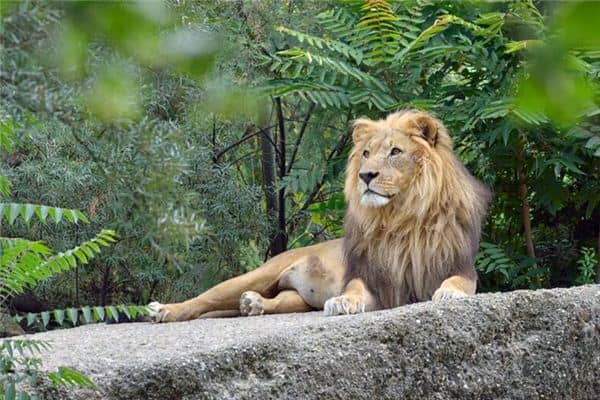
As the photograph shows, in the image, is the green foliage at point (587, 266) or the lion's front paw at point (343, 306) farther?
the green foliage at point (587, 266)

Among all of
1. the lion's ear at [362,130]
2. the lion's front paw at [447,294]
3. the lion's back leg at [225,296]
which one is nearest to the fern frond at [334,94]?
the lion's ear at [362,130]

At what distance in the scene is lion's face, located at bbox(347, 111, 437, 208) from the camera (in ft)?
15.9

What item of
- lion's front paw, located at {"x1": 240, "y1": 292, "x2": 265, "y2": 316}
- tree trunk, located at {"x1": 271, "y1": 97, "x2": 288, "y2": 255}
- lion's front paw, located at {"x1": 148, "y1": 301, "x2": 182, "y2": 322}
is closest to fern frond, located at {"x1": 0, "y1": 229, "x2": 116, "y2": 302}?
lion's front paw, located at {"x1": 148, "y1": 301, "x2": 182, "y2": 322}

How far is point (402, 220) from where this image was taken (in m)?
4.93

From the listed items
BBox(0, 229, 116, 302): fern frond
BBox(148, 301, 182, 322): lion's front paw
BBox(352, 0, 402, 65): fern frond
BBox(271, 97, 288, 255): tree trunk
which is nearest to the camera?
BBox(0, 229, 116, 302): fern frond

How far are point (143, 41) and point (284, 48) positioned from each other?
6.19 meters

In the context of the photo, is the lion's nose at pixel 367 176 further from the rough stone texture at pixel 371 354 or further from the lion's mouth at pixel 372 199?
the rough stone texture at pixel 371 354

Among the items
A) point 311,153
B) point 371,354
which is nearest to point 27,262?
point 371,354

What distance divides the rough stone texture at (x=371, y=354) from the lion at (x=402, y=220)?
0.50 m

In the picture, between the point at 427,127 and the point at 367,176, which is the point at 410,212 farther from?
the point at 427,127

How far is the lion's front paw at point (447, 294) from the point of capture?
4334mm

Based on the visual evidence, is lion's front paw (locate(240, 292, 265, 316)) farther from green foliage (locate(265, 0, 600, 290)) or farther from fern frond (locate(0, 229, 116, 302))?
fern frond (locate(0, 229, 116, 302))

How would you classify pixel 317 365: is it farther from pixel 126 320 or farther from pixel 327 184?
pixel 327 184

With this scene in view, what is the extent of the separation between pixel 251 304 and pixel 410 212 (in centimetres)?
93
